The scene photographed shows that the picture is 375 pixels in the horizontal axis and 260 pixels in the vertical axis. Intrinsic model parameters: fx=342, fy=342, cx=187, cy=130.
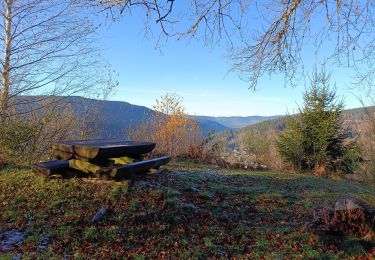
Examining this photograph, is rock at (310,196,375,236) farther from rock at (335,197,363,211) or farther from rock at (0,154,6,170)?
rock at (0,154,6,170)

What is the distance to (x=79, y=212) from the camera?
5.33 meters

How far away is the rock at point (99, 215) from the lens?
16.9 feet

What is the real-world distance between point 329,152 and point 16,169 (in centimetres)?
1326

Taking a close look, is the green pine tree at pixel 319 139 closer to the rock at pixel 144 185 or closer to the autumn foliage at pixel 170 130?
the autumn foliage at pixel 170 130

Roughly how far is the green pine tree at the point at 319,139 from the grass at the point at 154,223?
30.2ft

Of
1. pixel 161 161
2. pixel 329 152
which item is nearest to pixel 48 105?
pixel 161 161

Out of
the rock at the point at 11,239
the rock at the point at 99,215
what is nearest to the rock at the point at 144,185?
the rock at the point at 99,215

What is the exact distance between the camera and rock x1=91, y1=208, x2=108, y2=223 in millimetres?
5143

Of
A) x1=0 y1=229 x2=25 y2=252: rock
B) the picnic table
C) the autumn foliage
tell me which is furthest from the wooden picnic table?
the autumn foliage

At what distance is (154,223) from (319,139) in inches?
493

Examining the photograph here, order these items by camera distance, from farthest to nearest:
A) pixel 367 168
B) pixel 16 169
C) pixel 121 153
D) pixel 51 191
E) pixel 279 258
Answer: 1. pixel 367 168
2. pixel 16 169
3. pixel 121 153
4. pixel 51 191
5. pixel 279 258

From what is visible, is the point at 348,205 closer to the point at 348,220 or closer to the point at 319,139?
the point at 348,220

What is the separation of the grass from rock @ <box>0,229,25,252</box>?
0.27 ft

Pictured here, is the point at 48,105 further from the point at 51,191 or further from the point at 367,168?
the point at 367,168
